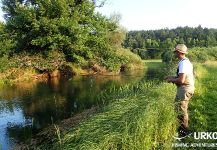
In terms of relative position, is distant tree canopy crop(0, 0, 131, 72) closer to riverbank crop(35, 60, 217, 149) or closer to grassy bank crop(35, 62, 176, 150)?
riverbank crop(35, 60, 217, 149)

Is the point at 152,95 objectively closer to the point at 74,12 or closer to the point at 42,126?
the point at 42,126

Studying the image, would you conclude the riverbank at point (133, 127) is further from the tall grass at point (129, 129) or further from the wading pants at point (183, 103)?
the wading pants at point (183, 103)

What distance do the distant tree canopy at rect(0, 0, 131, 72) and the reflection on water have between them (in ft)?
14.8

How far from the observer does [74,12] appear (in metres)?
27.3

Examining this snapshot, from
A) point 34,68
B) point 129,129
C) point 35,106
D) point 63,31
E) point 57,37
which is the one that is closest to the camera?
point 129,129

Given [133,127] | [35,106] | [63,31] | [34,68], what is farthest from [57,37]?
[133,127]

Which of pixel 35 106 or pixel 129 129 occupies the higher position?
pixel 129 129

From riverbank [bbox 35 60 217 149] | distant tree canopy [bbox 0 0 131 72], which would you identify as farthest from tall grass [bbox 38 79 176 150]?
distant tree canopy [bbox 0 0 131 72]

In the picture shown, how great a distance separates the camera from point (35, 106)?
15938 mm

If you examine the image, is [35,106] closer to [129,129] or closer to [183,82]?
[183,82]

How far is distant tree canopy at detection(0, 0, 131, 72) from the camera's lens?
2616cm

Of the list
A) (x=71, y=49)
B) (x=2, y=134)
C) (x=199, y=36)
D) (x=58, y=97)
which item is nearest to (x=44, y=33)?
(x=71, y=49)

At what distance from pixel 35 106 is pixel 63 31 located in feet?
39.9

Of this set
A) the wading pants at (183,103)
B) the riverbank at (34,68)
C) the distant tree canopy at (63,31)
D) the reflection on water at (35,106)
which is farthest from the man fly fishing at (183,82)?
the riverbank at (34,68)
